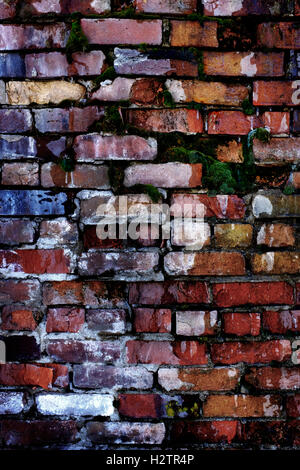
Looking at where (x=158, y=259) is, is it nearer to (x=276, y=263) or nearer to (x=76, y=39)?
(x=276, y=263)

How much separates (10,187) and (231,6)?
808mm

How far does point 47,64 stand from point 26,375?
2.92ft

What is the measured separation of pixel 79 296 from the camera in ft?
2.98

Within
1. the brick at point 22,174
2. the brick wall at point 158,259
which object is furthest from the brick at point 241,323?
the brick at point 22,174

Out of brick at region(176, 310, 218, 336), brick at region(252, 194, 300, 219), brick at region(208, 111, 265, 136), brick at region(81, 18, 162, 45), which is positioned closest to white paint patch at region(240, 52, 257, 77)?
brick at region(208, 111, 265, 136)

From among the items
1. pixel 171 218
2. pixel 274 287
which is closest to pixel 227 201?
pixel 171 218

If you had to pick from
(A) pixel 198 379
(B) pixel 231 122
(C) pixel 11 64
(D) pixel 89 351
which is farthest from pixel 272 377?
(C) pixel 11 64

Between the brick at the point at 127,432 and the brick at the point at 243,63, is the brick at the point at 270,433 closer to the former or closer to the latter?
the brick at the point at 127,432

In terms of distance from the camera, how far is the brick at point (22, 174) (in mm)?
902

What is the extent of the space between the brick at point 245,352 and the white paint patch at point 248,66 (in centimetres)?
77

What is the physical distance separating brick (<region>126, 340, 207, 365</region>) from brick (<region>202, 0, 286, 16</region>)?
940 millimetres

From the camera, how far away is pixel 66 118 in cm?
89
